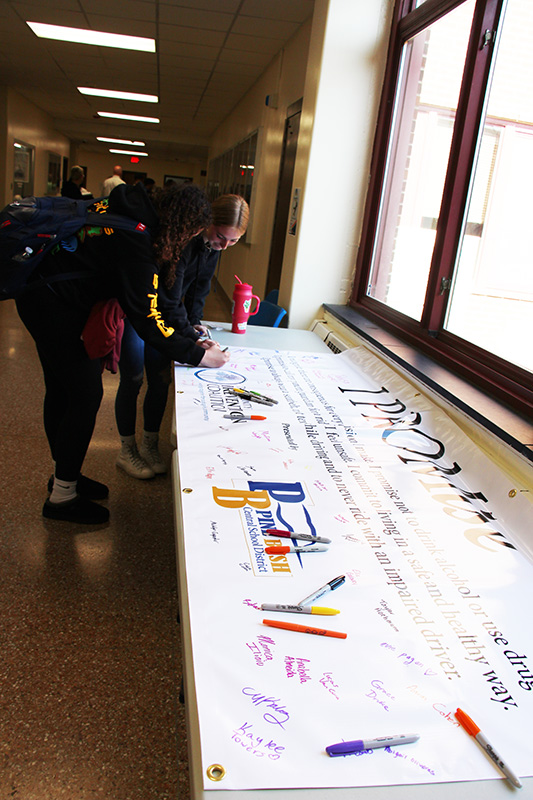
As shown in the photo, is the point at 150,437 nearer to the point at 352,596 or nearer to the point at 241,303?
the point at 241,303

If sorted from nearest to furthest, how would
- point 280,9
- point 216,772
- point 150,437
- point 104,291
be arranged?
point 216,772
point 104,291
point 150,437
point 280,9

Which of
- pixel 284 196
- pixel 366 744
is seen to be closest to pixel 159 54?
pixel 284 196

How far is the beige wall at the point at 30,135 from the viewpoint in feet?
30.8

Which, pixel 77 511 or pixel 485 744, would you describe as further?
pixel 77 511

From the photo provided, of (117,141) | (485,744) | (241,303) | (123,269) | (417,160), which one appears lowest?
(485,744)

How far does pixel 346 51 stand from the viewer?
3160 millimetres

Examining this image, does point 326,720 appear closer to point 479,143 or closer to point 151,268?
point 151,268

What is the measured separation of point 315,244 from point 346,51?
3.31ft

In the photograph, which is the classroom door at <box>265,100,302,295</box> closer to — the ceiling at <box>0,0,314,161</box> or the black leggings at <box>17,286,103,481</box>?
the ceiling at <box>0,0,314,161</box>

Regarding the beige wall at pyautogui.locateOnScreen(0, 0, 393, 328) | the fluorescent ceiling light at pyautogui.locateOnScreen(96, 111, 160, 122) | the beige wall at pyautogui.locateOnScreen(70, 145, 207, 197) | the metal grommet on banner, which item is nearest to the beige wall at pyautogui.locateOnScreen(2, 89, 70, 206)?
the fluorescent ceiling light at pyautogui.locateOnScreen(96, 111, 160, 122)

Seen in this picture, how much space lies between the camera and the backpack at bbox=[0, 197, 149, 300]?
1812 mm

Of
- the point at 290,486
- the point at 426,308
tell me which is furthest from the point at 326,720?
the point at 426,308

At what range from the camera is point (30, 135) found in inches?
423

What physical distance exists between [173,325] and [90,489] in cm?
87
